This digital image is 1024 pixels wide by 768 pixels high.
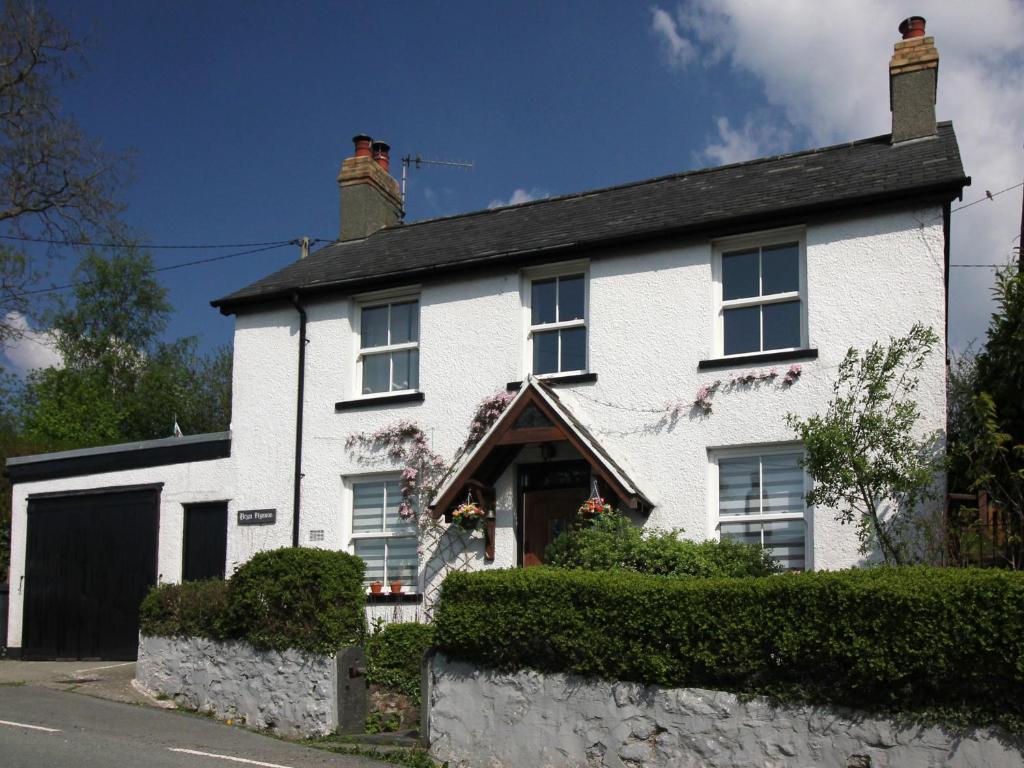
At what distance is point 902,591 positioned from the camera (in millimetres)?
8609

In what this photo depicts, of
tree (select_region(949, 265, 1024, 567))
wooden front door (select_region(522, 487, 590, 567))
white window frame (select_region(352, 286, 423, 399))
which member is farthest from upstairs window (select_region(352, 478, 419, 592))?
tree (select_region(949, 265, 1024, 567))

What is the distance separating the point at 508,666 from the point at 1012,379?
20.8ft

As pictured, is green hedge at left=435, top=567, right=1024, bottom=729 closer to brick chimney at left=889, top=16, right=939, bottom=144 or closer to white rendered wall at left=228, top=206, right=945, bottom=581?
white rendered wall at left=228, top=206, right=945, bottom=581

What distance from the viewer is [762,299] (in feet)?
46.4

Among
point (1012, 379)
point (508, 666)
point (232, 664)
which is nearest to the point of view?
point (508, 666)

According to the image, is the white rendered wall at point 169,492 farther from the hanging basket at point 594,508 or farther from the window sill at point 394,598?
the hanging basket at point 594,508

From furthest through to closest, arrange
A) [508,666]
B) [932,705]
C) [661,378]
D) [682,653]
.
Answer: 1. [661,378]
2. [508,666]
3. [682,653]
4. [932,705]

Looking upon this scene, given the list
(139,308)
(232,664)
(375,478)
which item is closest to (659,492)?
(375,478)

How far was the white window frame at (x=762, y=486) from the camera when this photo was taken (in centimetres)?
1325

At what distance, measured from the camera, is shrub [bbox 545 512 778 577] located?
12641 mm

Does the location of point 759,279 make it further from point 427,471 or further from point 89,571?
point 89,571

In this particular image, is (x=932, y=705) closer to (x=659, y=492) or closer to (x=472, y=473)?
(x=659, y=492)

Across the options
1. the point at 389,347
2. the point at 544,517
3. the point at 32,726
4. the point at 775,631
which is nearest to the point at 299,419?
the point at 389,347

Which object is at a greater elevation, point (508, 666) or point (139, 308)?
point (139, 308)
